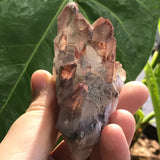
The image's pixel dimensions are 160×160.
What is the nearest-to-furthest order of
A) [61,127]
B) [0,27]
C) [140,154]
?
[61,127]
[0,27]
[140,154]

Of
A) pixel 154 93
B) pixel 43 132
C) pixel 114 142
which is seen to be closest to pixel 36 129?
pixel 43 132

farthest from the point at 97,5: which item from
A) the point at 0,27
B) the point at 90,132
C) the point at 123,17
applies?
the point at 90,132

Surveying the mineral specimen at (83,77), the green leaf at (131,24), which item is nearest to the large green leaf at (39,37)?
the green leaf at (131,24)

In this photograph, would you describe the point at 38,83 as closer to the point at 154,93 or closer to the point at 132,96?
the point at 132,96

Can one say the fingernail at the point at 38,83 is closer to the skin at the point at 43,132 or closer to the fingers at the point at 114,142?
the skin at the point at 43,132

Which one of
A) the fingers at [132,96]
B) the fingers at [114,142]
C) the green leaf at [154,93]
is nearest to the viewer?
the fingers at [114,142]

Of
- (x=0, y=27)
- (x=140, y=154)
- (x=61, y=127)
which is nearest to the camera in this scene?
(x=61, y=127)

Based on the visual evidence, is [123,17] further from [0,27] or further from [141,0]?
[0,27]
